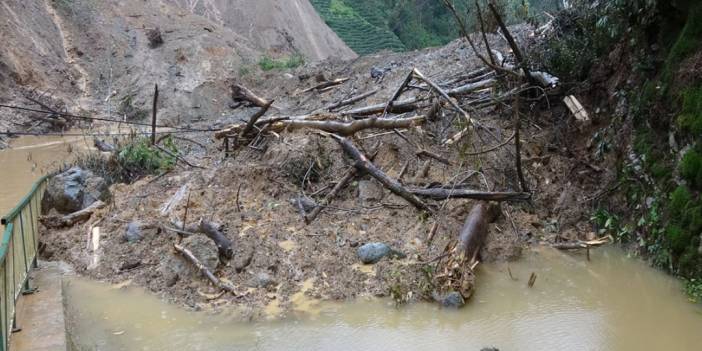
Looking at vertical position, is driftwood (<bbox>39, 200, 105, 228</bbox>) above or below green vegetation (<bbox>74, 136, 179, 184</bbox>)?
below

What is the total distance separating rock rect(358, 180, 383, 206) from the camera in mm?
8391

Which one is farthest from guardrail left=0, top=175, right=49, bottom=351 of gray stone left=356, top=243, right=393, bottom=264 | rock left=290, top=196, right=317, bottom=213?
gray stone left=356, top=243, right=393, bottom=264

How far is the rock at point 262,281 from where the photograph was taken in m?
6.69

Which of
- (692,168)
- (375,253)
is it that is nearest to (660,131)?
(692,168)

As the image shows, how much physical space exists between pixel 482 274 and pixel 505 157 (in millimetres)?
2416

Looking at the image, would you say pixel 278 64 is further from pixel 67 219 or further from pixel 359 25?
pixel 359 25

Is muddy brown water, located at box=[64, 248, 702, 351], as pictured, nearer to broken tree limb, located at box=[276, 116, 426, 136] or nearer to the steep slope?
broken tree limb, located at box=[276, 116, 426, 136]

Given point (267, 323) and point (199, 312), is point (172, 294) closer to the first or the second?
point (199, 312)

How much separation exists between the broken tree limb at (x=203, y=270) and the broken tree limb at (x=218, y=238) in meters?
0.36

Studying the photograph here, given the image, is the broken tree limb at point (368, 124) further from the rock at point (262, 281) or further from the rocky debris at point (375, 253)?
the rock at point (262, 281)

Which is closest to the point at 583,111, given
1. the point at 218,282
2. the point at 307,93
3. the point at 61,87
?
the point at 218,282

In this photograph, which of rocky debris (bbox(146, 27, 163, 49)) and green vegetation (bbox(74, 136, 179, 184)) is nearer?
green vegetation (bbox(74, 136, 179, 184))

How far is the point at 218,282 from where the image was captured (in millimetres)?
6625

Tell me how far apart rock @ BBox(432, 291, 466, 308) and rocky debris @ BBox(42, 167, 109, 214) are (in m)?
4.96
